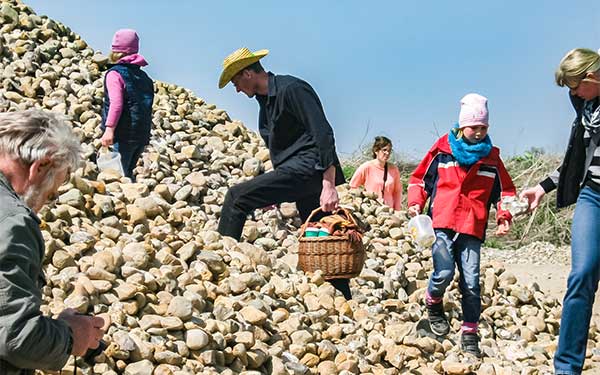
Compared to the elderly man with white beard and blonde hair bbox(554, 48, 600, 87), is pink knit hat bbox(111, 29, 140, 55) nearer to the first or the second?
blonde hair bbox(554, 48, 600, 87)

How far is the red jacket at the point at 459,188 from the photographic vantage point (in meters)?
5.69

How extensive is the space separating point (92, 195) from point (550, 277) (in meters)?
4.82

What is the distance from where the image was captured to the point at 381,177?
9562 mm

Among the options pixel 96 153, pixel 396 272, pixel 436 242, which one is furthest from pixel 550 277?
pixel 96 153

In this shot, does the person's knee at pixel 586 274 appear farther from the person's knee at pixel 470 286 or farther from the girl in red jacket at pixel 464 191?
the person's knee at pixel 470 286

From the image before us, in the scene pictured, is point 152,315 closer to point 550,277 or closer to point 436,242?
point 436,242

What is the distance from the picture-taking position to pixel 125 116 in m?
7.73

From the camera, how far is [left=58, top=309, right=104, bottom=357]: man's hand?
279 cm

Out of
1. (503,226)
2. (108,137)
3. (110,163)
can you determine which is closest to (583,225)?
(503,226)

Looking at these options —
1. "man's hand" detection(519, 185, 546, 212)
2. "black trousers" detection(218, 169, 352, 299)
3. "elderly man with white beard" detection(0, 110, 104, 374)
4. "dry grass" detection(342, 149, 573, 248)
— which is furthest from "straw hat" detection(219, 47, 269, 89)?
"dry grass" detection(342, 149, 573, 248)

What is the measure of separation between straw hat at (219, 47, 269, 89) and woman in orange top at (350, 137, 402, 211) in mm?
3531

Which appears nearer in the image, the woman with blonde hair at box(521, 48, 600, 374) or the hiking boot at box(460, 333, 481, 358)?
the woman with blonde hair at box(521, 48, 600, 374)

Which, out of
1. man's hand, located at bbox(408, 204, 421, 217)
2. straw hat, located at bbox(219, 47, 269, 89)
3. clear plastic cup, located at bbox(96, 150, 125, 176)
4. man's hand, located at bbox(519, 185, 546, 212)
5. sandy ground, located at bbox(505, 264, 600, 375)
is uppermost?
straw hat, located at bbox(219, 47, 269, 89)

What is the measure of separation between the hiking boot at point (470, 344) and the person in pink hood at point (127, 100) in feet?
10.4
